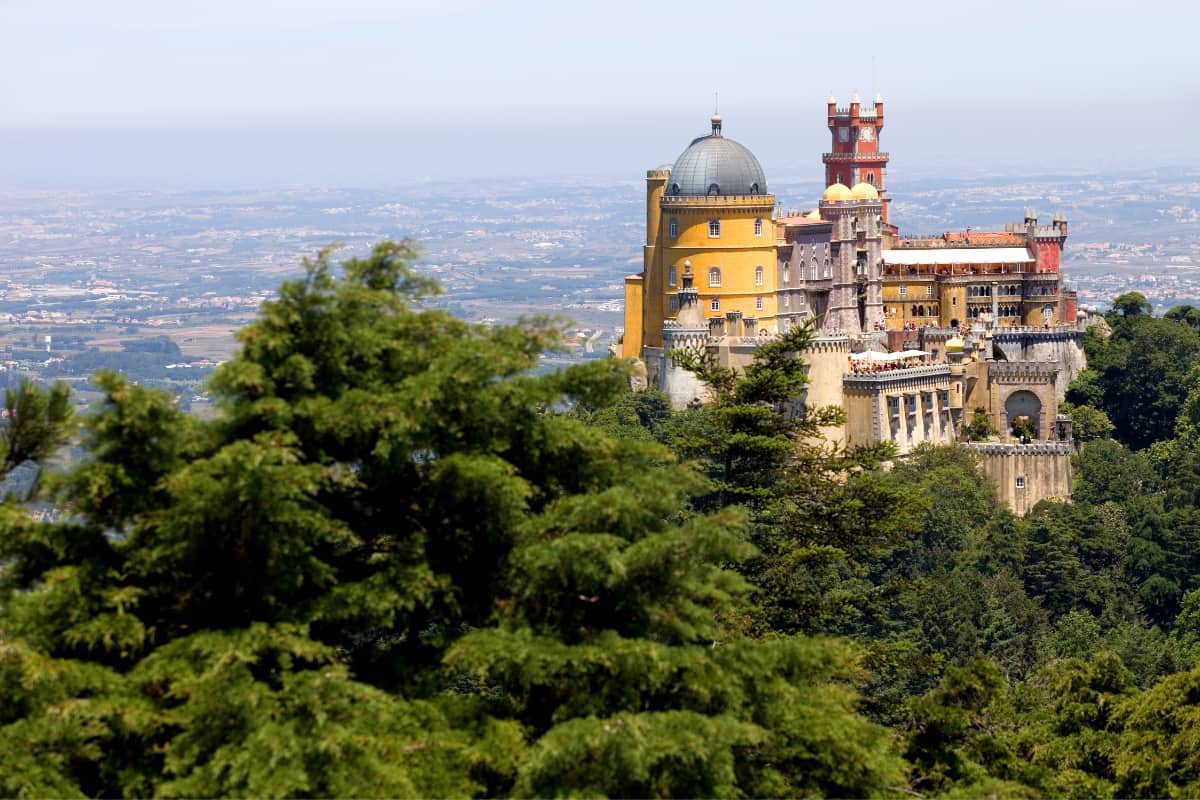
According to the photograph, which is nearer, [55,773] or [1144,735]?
[55,773]

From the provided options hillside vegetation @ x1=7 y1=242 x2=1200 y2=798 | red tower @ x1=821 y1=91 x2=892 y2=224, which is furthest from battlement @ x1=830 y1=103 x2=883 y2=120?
hillside vegetation @ x1=7 y1=242 x2=1200 y2=798

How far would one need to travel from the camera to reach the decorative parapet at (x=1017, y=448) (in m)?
64.6

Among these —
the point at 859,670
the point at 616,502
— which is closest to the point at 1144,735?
the point at 859,670

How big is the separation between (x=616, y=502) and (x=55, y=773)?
639 cm

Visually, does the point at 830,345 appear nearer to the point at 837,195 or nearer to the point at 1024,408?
the point at 1024,408

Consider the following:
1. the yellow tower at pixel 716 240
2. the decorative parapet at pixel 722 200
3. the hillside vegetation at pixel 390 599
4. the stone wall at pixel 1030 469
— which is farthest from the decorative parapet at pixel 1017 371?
the hillside vegetation at pixel 390 599

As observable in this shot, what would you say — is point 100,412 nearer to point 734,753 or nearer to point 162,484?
point 162,484

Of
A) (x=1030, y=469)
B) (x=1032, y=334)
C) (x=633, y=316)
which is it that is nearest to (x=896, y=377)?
(x=1030, y=469)

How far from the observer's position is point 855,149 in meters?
84.9

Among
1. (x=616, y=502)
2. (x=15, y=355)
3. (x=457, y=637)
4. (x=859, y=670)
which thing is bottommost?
(x=15, y=355)

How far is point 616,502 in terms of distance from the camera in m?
22.2

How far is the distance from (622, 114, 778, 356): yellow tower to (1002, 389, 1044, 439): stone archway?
859 cm

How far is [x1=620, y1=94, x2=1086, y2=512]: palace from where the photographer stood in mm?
64062

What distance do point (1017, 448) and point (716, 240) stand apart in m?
12.8
